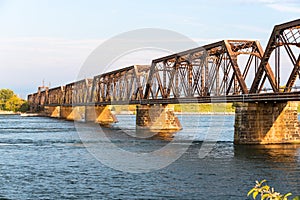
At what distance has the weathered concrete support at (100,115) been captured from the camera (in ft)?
498

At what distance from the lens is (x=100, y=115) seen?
153750mm

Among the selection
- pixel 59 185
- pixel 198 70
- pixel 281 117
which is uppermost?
pixel 198 70

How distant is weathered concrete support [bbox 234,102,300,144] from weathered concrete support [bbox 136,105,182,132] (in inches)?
1463

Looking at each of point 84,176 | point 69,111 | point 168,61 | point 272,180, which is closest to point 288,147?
point 272,180

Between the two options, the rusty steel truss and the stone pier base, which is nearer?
the rusty steel truss

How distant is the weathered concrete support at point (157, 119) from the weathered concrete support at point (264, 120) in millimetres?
37172

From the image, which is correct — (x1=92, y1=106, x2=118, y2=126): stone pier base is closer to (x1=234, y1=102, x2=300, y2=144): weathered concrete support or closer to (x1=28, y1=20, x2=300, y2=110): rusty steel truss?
(x1=28, y1=20, x2=300, y2=110): rusty steel truss

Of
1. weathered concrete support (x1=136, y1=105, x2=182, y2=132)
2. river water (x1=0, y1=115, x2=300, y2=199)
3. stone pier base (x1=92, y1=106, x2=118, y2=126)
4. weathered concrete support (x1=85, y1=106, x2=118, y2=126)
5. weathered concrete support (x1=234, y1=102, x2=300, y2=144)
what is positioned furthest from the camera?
weathered concrete support (x1=85, y1=106, x2=118, y2=126)

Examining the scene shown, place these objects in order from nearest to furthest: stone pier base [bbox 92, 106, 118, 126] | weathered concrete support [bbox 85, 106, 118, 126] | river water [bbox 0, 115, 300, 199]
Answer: river water [bbox 0, 115, 300, 199]
stone pier base [bbox 92, 106, 118, 126]
weathered concrete support [bbox 85, 106, 118, 126]

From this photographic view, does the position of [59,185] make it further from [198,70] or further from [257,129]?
[198,70]

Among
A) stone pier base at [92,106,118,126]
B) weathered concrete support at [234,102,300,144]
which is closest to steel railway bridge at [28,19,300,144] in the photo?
weathered concrete support at [234,102,300,144]

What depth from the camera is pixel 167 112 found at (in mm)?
96938

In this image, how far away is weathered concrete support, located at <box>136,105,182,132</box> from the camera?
95569 mm

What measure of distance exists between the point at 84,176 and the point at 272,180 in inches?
495
